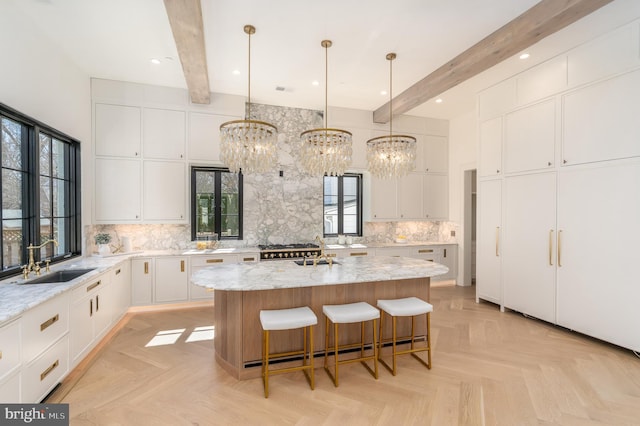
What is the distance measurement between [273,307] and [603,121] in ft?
13.2

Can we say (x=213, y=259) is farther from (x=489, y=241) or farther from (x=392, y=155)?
(x=489, y=241)

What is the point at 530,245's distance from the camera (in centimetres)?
401

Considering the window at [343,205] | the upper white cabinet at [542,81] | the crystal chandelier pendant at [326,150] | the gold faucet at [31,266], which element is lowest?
the gold faucet at [31,266]

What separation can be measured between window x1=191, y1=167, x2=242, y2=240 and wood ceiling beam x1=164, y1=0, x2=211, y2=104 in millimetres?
1416

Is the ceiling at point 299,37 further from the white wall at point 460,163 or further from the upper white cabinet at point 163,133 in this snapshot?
the white wall at point 460,163

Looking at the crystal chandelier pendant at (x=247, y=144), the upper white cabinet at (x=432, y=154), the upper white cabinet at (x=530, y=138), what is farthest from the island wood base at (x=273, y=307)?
the upper white cabinet at (x=432, y=154)

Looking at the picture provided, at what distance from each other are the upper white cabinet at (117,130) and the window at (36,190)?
41 centimetres

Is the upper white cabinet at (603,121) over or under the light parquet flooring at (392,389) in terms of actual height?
over

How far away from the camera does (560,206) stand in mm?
3637

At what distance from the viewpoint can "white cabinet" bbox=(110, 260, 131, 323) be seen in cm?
369

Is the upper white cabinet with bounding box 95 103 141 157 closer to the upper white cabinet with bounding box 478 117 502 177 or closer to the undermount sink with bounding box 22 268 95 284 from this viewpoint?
the undermount sink with bounding box 22 268 95 284

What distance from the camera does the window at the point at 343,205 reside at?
5828 mm

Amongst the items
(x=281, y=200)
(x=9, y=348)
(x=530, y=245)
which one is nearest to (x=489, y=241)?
(x=530, y=245)

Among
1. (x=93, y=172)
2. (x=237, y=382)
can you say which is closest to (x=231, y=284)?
(x=237, y=382)
